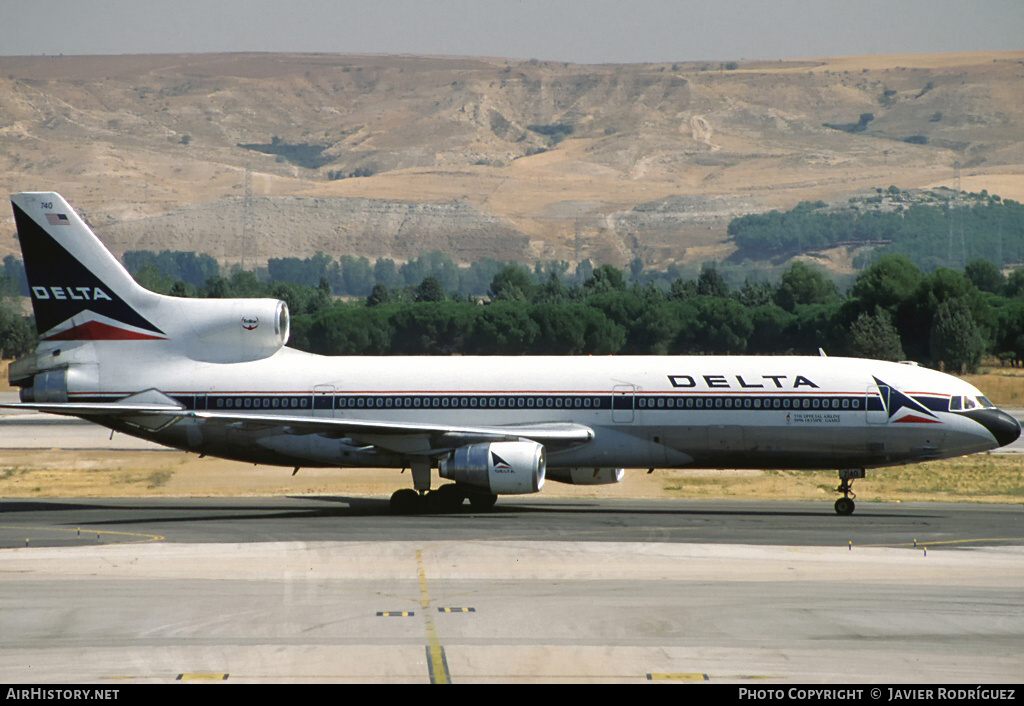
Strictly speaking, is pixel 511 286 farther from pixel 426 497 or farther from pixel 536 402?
pixel 536 402

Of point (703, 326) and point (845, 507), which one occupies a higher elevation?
point (845, 507)

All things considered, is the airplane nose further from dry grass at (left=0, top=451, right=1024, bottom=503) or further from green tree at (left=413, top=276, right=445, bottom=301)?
green tree at (left=413, top=276, right=445, bottom=301)

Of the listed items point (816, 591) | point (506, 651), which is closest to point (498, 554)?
point (816, 591)

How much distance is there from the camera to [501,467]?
37.5 meters

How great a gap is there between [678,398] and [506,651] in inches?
790

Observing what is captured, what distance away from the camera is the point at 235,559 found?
30.3 metres

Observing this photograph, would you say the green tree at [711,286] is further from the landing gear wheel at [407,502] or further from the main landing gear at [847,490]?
the landing gear wheel at [407,502]

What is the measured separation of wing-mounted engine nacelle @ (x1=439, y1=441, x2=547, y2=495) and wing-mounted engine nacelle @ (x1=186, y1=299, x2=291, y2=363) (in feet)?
26.6

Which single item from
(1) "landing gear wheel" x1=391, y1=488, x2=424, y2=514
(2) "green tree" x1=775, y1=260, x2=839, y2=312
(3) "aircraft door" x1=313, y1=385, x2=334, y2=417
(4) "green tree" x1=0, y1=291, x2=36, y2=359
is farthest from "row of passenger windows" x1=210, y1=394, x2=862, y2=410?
(2) "green tree" x1=775, y1=260, x2=839, y2=312

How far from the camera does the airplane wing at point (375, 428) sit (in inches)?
1526

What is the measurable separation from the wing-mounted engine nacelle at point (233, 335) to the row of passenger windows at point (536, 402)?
166cm

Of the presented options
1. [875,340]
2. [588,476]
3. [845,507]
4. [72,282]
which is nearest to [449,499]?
[588,476]

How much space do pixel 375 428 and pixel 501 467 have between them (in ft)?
13.4
